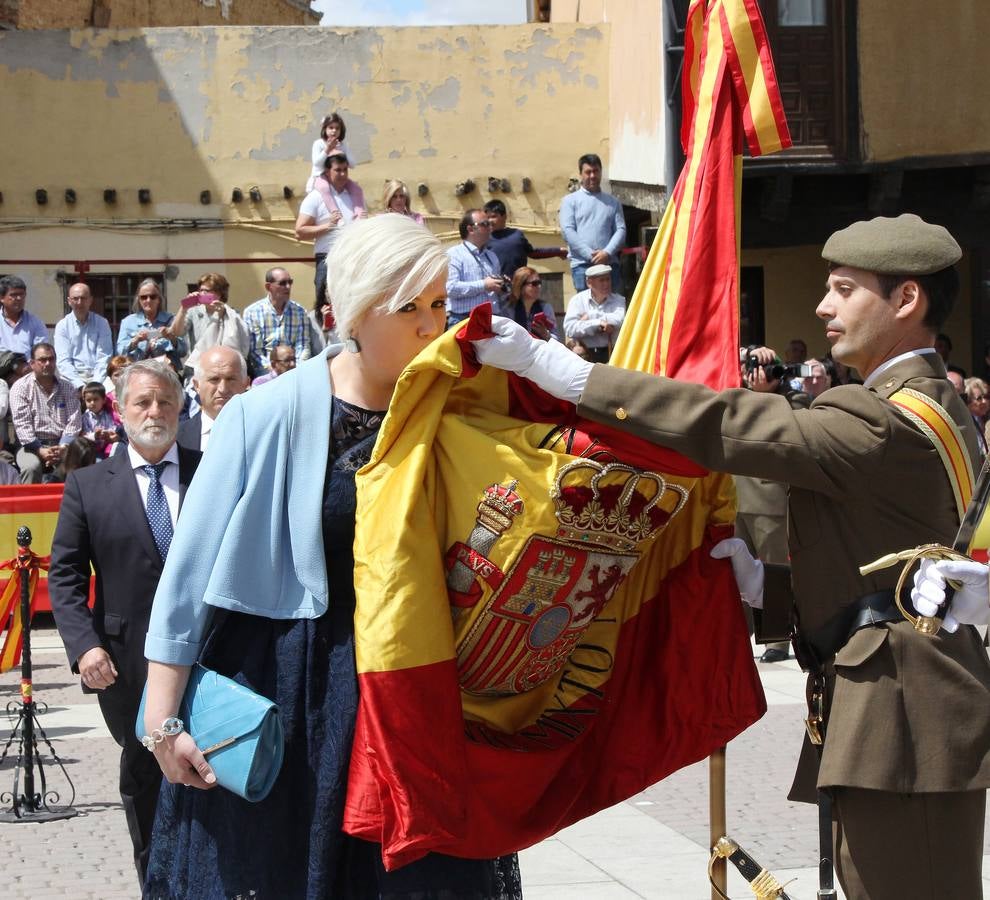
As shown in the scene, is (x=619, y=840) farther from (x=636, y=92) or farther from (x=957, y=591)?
(x=636, y=92)

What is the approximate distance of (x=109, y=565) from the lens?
5.02 meters

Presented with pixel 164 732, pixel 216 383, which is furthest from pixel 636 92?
pixel 164 732

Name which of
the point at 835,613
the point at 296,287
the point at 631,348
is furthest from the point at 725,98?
the point at 296,287

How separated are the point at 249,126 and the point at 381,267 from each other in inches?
583

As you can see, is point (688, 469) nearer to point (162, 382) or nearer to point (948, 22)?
point (162, 382)

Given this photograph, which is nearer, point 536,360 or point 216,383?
point 536,360

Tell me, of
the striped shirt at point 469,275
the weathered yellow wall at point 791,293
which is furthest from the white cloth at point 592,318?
the weathered yellow wall at point 791,293

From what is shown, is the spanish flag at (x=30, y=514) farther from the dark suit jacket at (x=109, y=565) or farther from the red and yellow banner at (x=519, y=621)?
the red and yellow banner at (x=519, y=621)

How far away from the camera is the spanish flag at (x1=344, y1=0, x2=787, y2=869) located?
3240 mm

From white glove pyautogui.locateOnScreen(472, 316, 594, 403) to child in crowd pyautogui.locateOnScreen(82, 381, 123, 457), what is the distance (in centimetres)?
904

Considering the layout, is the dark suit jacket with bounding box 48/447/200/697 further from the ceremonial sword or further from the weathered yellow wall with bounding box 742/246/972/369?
the weathered yellow wall with bounding box 742/246/972/369

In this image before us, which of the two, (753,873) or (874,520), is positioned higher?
(874,520)

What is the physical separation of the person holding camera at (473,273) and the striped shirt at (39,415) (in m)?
3.21

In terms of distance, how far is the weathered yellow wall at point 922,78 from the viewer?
16.5 meters
